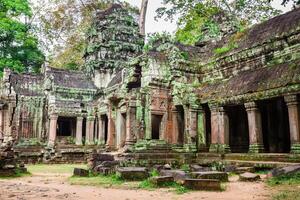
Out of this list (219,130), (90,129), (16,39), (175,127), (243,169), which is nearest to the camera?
(243,169)

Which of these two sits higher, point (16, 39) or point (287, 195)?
point (16, 39)

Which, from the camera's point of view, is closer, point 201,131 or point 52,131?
point 201,131

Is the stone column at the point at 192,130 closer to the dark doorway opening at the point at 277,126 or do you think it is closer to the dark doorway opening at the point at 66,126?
the dark doorway opening at the point at 277,126

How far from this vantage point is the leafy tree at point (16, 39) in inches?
1292

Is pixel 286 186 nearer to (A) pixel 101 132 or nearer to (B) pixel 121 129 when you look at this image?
(B) pixel 121 129

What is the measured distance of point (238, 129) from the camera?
1697 centimetres

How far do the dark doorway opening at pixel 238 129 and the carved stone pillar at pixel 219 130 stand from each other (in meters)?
1.78

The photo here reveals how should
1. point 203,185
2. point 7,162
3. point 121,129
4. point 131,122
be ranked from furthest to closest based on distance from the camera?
point 121,129
point 131,122
point 7,162
point 203,185

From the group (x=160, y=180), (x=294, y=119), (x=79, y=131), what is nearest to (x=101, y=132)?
(x=79, y=131)

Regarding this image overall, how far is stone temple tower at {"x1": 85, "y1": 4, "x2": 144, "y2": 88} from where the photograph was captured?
30.0m

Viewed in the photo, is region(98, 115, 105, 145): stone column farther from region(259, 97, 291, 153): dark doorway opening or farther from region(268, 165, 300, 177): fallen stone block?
region(268, 165, 300, 177): fallen stone block

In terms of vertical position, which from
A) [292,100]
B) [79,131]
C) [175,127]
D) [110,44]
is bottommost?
[175,127]

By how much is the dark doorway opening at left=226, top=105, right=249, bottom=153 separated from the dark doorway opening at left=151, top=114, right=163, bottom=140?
11.9 ft

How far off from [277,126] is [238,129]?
2.04 m
